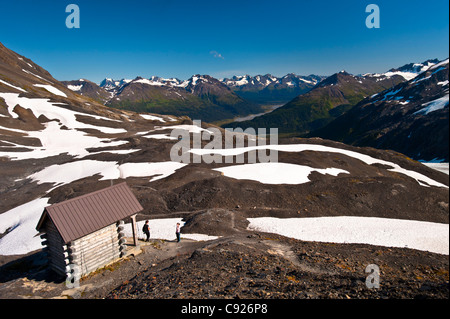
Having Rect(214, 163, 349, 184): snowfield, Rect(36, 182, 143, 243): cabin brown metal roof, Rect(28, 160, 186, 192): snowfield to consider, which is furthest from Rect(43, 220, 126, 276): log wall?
Rect(214, 163, 349, 184): snowfield

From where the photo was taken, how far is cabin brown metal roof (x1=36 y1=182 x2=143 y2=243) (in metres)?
18.8

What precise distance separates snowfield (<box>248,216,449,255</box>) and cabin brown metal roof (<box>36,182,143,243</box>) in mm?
15423

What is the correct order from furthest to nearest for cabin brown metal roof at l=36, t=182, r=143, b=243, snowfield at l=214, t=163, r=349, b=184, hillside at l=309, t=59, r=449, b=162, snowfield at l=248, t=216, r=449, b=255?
hillside at l=309, t=59, r=449, b=162
snowfield at l=214, t=163, r=349, b=184
snowfield at l=248, t=216, r=449, b=255
cabin brown metal roof at l=36, t=182, r=143, b=243

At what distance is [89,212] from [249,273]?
44.8 ft

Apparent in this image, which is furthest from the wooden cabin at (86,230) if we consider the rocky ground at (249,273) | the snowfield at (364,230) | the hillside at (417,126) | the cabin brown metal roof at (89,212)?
the hillside at (417,126)

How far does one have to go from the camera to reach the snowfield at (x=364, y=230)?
977 inches

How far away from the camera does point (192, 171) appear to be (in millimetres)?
46844

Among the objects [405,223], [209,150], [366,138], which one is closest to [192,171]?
[209,150]

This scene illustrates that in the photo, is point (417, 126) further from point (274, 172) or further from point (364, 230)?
point (364, 230)

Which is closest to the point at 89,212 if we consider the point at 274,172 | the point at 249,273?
the point at 249,273

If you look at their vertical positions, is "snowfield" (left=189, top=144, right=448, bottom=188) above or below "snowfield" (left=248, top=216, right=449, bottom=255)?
above

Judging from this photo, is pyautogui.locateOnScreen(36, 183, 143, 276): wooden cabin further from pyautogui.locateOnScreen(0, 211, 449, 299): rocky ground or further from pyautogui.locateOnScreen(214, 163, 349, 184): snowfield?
pyautogui.locateOnScreen(214, 163, 349, 184): snowfield

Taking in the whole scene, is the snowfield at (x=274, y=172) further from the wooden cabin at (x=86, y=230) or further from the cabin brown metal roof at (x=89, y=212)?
the wooden cabin at (x=86, y=230)

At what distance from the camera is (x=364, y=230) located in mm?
28203
